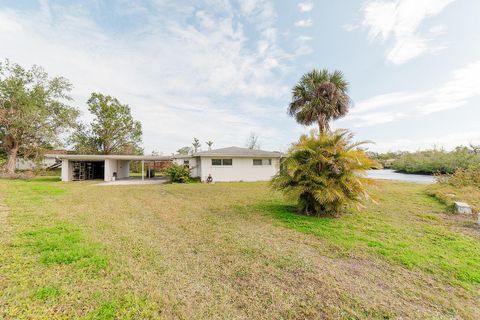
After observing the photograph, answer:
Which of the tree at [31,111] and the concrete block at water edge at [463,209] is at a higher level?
the tree at [31,111]

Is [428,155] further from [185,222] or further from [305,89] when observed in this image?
[185,222]

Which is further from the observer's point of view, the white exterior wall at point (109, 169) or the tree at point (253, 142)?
the tree at point (253, 142)

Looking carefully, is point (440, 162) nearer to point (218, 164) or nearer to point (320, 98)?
point (320, 98)

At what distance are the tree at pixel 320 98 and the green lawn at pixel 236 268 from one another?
10131 mm

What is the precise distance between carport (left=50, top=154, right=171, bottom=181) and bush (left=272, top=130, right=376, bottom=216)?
15.2 meters

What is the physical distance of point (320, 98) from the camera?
47.0 ft

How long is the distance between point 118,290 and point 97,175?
78.9 feet

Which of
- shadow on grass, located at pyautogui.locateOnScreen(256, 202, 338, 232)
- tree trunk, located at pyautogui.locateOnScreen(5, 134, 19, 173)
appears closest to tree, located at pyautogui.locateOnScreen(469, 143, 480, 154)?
shadow on grass, located at pyautogui.locateOnScreen(256, 202, 338, 232)

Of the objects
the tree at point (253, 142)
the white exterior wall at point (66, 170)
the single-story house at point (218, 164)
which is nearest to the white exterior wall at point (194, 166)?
the single-story house at point (218, 164)

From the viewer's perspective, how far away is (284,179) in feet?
19.7

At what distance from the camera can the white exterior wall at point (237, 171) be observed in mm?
16766

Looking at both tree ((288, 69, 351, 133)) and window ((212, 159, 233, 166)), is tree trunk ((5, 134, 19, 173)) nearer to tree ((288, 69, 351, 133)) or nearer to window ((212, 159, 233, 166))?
window ((212, 159, 233, 166))

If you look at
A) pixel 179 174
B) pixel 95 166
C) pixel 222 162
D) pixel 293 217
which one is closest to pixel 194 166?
pixel 179 174

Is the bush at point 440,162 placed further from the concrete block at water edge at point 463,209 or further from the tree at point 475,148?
the concrete block at water edge at point 463,209
